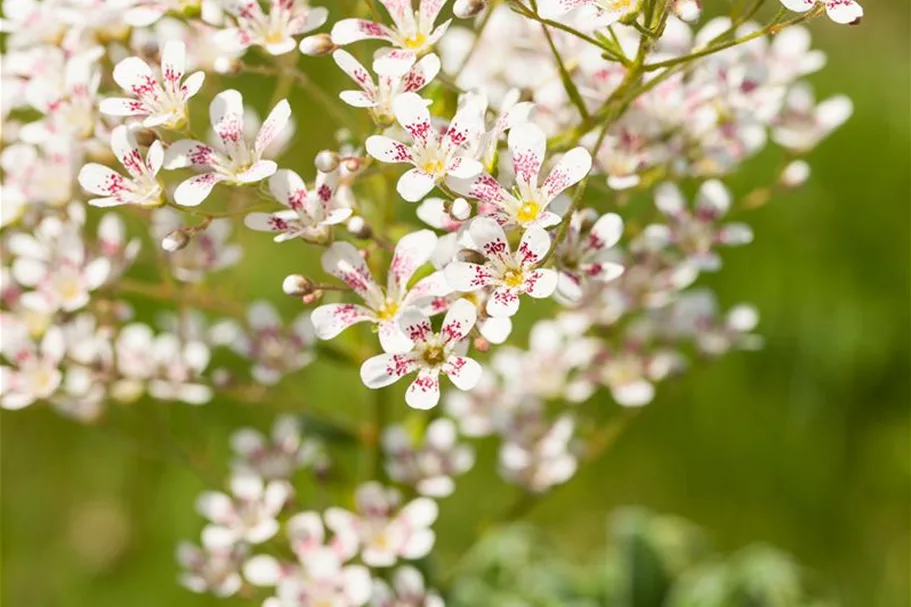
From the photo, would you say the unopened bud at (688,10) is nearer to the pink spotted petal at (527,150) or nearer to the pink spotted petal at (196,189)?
the pink spotted petal at (527,150)

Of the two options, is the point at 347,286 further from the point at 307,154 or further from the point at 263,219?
the point at 307,154

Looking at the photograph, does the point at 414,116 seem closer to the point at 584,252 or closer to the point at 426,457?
the point at 584,252

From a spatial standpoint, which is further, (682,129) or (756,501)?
(756,501)

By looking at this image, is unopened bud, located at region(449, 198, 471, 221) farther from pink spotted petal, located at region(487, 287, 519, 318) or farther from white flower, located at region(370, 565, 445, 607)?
white flower, located at region(370, 565, 445, 607)

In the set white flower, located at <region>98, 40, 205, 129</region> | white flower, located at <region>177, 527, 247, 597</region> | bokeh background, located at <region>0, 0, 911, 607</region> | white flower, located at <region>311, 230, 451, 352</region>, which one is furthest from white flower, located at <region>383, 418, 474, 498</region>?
bokeh background, located at <region>0, 0, 911, 607</region>

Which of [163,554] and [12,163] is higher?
[12,163]

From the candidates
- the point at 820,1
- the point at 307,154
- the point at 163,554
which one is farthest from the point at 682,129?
the point at 307,154
